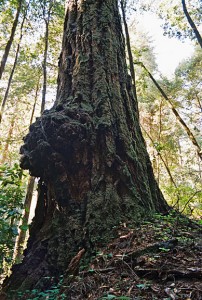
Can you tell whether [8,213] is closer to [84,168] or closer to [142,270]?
[84,168]

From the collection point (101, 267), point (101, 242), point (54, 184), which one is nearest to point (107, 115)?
point (54, 184)

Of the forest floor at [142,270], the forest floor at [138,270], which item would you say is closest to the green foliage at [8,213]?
the forest floor at [138,270]

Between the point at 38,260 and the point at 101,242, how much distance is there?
772 millimetres

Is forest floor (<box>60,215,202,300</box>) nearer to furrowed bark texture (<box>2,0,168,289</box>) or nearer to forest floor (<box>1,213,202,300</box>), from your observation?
forest floor (<box>1,213,202,300</box>)

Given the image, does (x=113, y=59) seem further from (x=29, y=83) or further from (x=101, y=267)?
(x=29, y=83)

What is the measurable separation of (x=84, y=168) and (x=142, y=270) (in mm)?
1500

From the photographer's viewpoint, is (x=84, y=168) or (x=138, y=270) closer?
(x=138, y=270)

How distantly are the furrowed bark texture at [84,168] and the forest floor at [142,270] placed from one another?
1.26 feet

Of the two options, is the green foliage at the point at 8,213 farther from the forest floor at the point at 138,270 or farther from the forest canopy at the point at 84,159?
the forest floor at the point at 138,270

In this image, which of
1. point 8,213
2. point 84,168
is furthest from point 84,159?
point 8,213

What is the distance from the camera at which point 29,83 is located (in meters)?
12.6

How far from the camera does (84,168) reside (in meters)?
→ 3.24

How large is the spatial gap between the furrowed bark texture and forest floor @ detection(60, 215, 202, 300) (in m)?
0.38

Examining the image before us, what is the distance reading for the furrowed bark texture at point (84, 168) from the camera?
285 cm
